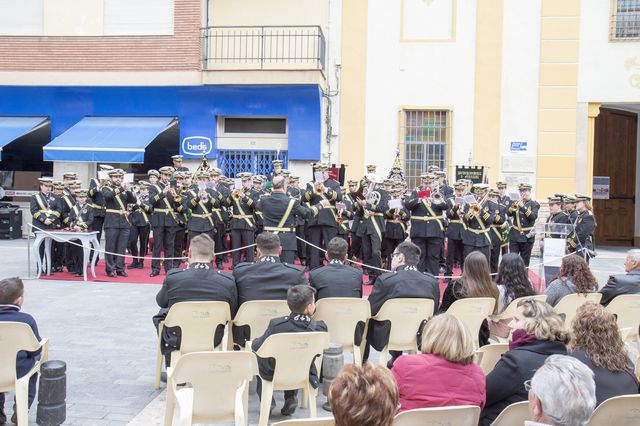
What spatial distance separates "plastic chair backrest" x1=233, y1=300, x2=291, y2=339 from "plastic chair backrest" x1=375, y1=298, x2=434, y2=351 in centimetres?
94

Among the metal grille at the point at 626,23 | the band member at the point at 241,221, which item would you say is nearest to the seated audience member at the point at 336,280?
the band member at the point at 241,221

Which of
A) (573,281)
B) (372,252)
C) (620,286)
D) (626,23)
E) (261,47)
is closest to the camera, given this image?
(573,281)

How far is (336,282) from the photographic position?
20.2 ft

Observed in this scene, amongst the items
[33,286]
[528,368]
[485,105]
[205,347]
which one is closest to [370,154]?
[485,105]

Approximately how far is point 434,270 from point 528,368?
8.11m

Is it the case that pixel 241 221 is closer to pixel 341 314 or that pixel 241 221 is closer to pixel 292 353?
pixel 341 314

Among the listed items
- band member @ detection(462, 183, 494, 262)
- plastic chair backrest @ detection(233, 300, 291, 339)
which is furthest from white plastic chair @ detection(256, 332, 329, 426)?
band member @ detection(462, 183, 494, 262)

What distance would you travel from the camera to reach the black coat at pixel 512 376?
149 inches

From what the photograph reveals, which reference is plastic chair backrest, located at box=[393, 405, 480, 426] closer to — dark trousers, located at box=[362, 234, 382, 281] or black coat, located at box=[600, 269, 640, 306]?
black coat, located at box=[600, 269, 640, 306]

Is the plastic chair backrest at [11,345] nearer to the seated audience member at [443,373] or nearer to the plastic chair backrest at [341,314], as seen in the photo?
the plastic chair backrest at [341,314]

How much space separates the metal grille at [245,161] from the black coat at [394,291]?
1186cm

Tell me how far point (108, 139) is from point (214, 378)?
1419 centimetres

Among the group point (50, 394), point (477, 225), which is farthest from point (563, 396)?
point (477, 225)

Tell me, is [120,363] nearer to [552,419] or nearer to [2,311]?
[2,311]
